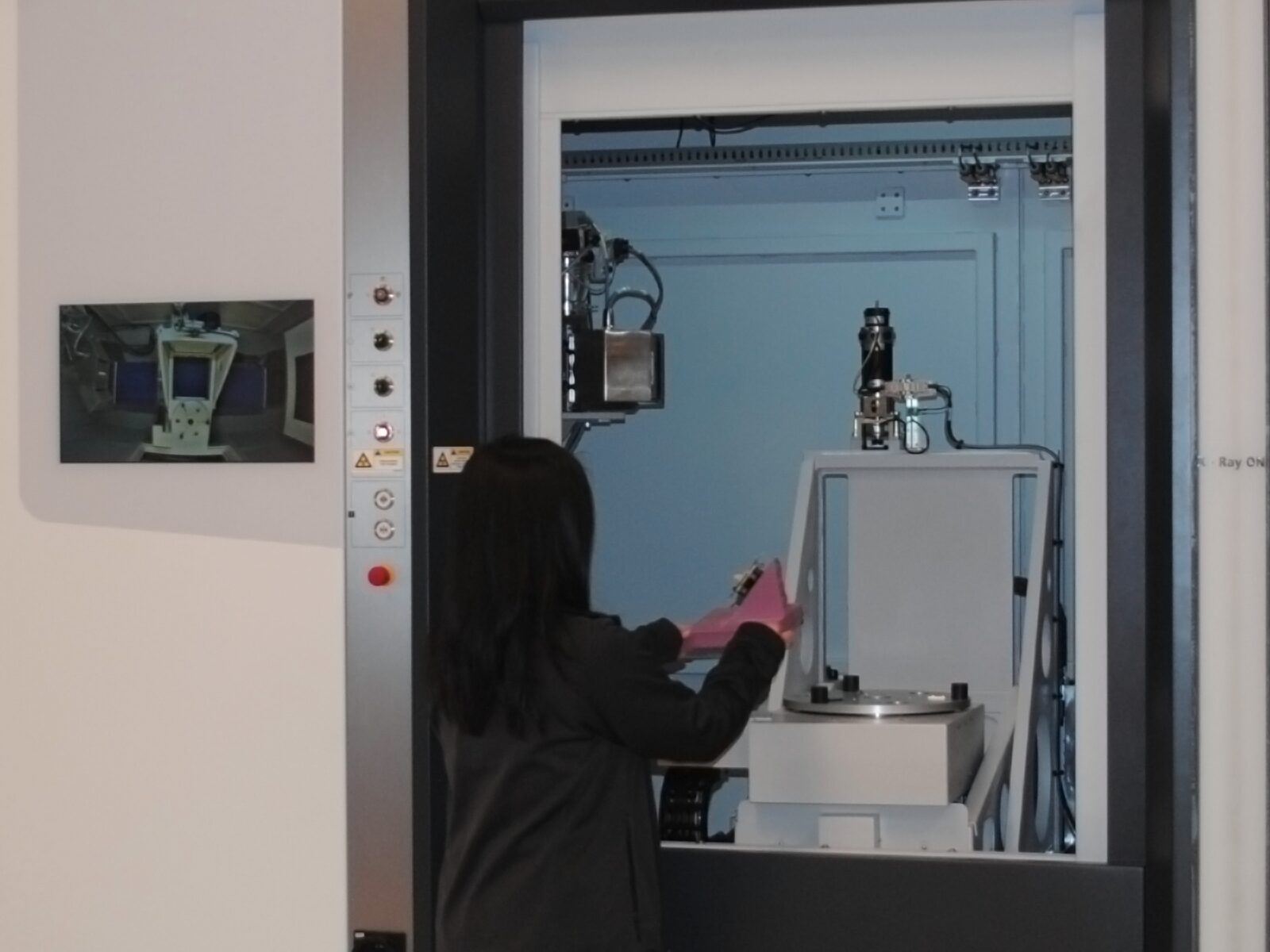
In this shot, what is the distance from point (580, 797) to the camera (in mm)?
1825

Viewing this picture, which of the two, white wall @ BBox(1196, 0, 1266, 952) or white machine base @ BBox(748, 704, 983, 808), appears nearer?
white wall @ BBox(1196, 0, 1266, 952)

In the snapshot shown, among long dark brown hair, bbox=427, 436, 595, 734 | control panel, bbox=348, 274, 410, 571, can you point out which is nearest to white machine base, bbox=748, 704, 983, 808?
control panel, bbox=348, 274, 410, 571

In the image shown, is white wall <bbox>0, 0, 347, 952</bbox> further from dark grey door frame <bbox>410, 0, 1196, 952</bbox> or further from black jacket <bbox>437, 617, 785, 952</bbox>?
black jacket <bbox>437, 617, 785, 952</bbox>

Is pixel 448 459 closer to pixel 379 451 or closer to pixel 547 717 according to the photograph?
pixel 379 451

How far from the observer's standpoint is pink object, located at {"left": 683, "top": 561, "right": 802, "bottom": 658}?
2.14 m

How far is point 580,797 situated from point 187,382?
3.15 feet

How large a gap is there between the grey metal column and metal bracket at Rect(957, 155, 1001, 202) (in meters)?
1.91

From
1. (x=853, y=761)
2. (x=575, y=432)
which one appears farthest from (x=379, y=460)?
(x=575, y=432)

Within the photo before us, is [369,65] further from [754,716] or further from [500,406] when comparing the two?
[754,716]

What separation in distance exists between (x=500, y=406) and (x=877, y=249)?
189 centimetres

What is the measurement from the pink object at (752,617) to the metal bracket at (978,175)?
1860mm

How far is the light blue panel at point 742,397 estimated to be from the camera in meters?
4.14

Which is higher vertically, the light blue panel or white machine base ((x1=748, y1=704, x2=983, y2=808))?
the light blue panel

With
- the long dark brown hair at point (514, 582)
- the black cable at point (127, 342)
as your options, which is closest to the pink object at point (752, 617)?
the long dark brown hair at point (514, 582)
